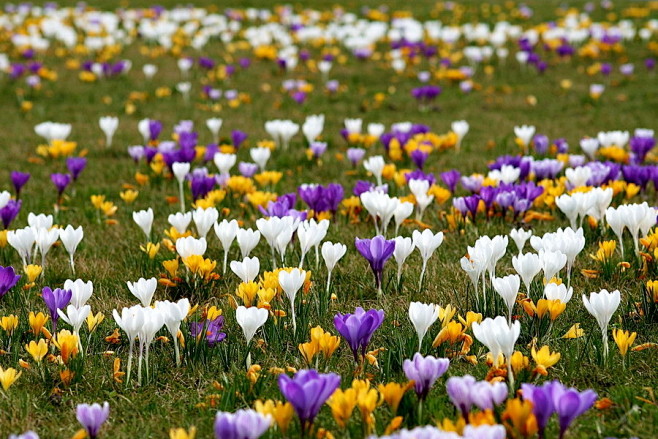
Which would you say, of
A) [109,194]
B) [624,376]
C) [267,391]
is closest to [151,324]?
[267,391]

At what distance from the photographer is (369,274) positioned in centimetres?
433

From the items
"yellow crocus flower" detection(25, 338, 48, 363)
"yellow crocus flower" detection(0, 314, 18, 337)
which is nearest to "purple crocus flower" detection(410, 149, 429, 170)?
"yellow crocus flower" detection(0, 314, 18, 337)

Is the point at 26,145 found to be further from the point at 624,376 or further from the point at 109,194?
the point at 624,376

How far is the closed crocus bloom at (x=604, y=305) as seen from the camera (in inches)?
121

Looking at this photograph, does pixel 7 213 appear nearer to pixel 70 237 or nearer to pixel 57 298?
pixel 70 237

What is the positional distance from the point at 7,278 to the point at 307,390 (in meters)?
2.07

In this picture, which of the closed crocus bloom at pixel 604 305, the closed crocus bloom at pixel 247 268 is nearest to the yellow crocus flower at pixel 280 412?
the closed crocus bloom at pixel 247 268

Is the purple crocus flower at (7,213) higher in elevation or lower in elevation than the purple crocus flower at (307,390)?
higher

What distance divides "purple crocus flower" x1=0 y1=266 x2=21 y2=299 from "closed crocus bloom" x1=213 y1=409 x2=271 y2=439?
195 centimetres

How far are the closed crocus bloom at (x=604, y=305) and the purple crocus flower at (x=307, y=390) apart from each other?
4.16 ft

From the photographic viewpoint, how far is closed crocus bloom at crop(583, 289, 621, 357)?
3084mm

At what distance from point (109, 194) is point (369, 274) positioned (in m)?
3.25

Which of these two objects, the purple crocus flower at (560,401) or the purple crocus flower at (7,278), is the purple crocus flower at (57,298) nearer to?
the purple crocus flower at (7,278)

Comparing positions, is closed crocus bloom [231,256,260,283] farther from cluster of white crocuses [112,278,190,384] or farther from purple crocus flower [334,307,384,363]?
purple crocus flower [334,307,384,363]
